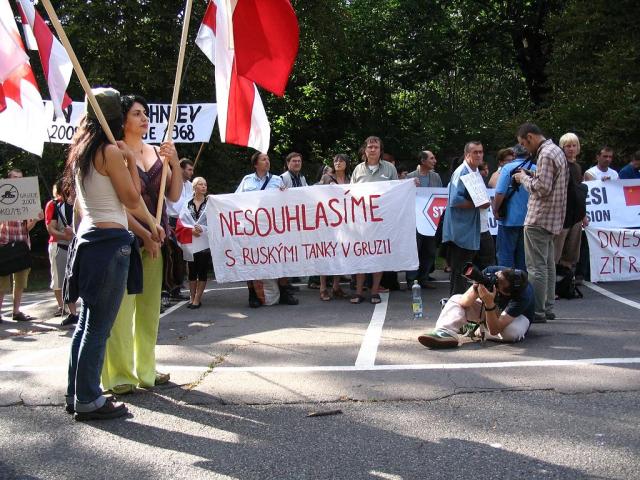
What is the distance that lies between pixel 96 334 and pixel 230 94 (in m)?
2.29

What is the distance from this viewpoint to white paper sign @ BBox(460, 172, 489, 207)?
7.73m

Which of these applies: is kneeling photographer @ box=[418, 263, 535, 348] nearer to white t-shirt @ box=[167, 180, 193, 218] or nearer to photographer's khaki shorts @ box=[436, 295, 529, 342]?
photographer's khaki shorts @ box=[436, 295, 529, 342]

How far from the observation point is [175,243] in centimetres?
954

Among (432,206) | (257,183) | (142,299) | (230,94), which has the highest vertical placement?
(230,94)

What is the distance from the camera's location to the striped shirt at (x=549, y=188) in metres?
6.98

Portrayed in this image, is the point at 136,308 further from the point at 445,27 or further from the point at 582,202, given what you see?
the point at 445,27

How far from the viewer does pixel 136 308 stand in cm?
528

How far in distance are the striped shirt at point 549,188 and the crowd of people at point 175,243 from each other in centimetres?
1

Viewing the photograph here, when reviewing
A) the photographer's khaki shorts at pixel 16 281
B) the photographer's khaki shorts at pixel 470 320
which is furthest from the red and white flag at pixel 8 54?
the photographer's khaki shorts at pixel 16 281

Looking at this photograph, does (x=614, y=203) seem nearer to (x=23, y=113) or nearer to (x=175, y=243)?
(x=175, y=243)

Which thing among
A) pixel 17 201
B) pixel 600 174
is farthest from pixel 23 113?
pixel 600 174

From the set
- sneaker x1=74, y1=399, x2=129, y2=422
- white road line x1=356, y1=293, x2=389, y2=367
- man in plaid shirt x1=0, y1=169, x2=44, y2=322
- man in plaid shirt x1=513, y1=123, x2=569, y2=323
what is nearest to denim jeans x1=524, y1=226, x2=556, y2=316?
man in plaid shirt x1=513, y1=123, x2=569, y2=323

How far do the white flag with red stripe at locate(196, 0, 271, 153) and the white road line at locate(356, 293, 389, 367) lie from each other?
6.15 ft

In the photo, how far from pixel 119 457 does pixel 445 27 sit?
19823mm
